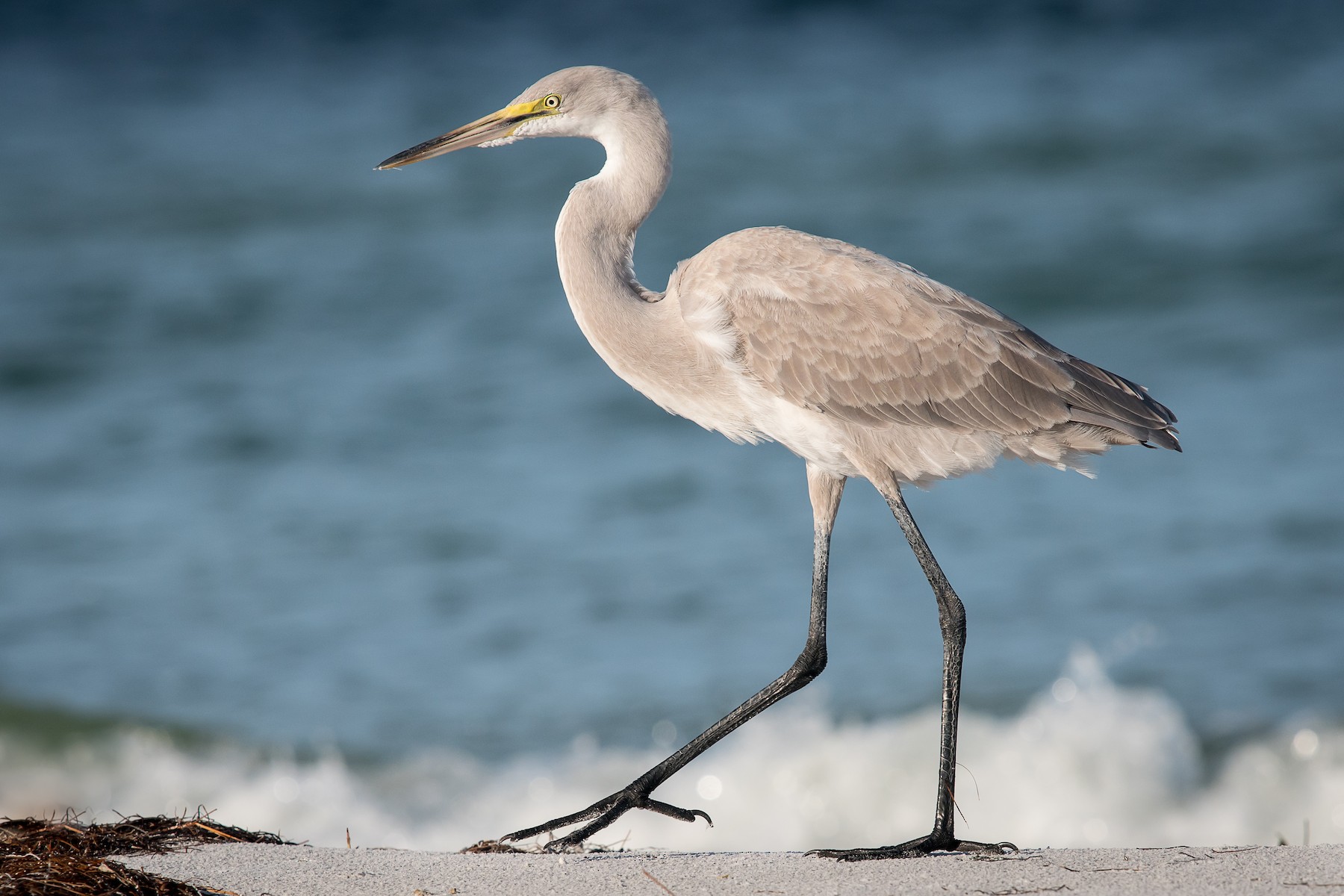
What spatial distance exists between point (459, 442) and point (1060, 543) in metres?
4.80

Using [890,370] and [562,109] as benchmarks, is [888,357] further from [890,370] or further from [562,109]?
[562,109]

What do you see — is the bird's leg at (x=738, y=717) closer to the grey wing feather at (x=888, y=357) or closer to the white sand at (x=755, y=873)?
the white sand at (x=755, y=873)

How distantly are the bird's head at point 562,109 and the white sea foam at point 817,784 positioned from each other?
3.27 metres

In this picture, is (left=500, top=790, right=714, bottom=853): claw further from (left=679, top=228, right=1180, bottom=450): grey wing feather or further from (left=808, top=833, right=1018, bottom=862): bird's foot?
(left=679, top=228, right=1180, bottom=450): grey wing feather

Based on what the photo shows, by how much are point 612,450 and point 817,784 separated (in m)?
4.17

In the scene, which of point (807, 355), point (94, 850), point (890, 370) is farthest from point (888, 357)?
point (94, 850)

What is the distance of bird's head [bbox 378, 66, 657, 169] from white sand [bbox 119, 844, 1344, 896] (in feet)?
7.35

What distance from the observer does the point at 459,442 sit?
35.1ft

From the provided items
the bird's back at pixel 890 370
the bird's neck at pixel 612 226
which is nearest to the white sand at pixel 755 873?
the bird's back at pixel 890 370

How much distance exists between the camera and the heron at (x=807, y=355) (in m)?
4.21

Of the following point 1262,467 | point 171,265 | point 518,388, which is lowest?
point 1262,467

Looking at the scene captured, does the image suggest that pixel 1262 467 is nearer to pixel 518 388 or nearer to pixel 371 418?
pixel 518 388

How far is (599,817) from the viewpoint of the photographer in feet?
13.8

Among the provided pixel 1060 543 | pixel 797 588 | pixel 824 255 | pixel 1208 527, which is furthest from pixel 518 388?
pixel 824 255
